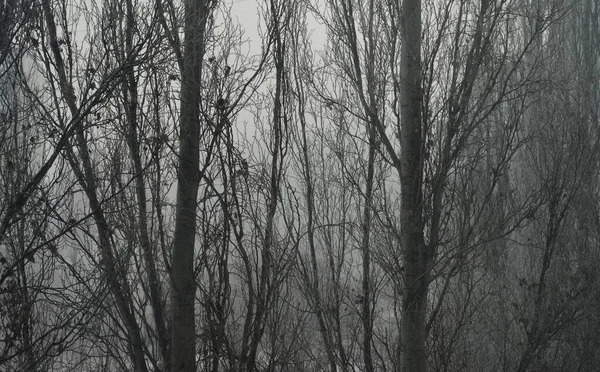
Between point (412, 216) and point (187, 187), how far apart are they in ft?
6.57

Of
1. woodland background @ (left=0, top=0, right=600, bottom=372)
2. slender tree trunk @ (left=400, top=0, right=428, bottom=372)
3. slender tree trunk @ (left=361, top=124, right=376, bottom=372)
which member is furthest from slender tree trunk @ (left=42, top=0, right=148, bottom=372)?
slender tree trunk @ (left=400, top=0, right=428, bottom=372)

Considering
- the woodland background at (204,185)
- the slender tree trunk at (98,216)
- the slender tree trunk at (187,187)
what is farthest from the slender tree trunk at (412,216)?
the slender tree trunk at (98,216)

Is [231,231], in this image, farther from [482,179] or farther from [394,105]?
[482,179]

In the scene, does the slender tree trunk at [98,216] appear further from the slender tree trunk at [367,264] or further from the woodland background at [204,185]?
the slender tree trunk at [367,264]

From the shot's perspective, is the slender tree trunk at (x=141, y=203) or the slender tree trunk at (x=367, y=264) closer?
the slender tree trunk at (x=141, y=203)

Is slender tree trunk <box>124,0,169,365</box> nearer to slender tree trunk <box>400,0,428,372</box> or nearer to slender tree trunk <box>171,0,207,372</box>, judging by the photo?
slender tree trunk <box>171,0,207,372</box>

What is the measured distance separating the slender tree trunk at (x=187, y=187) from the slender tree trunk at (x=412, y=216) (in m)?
1.84

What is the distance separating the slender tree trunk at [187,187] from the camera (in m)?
6.00

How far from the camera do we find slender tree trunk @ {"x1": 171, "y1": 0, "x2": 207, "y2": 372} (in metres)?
6.00

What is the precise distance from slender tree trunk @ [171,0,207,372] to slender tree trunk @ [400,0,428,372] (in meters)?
1.84

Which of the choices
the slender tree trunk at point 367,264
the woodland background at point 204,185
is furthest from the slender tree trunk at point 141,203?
the slender tree trunk at point 367,264

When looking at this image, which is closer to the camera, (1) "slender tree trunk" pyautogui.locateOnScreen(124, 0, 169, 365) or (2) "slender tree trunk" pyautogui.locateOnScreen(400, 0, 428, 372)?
(2) "slender tree trunk" pyautogui.locateOnScreen(400, 0, 428, 372)

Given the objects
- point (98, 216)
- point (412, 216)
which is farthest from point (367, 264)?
point (98, 216)

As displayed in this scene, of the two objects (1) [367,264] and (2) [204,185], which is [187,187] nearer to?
(2) [204,185]
